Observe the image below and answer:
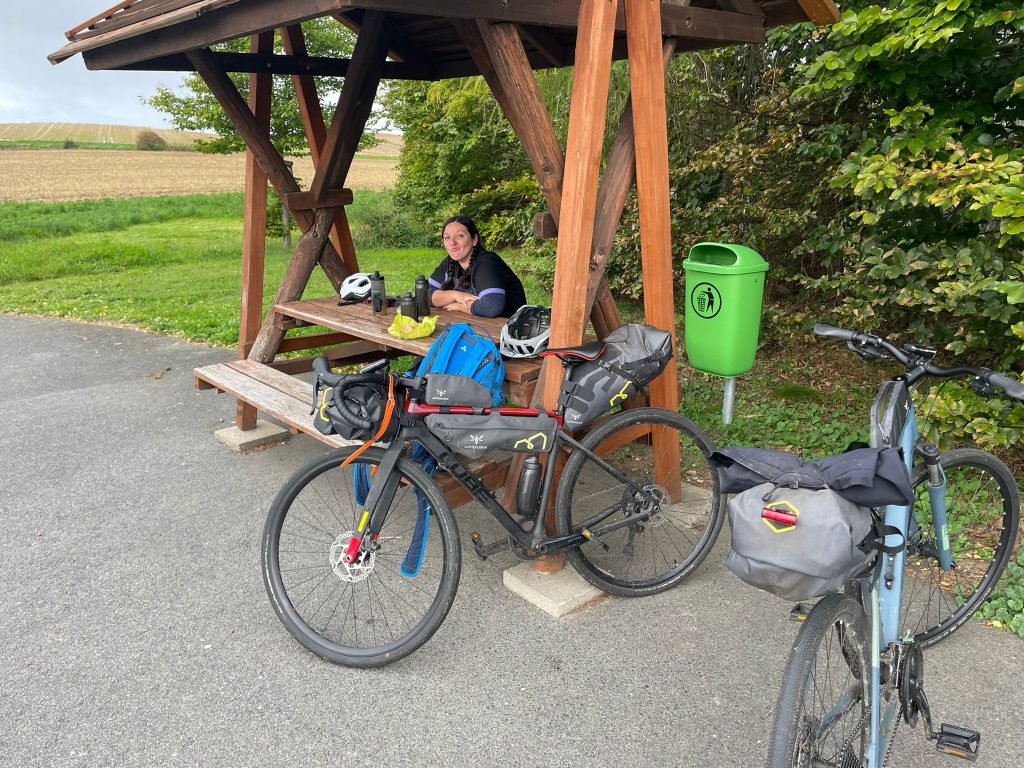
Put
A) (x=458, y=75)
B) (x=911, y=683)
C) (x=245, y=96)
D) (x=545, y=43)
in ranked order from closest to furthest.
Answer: (x=911, y=683)
(x=545, y=43)
(x=458, y=75)
(x=245, y=96)

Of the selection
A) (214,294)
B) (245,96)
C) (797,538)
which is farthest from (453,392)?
(245,96)

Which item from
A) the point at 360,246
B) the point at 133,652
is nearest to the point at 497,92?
the point at 133,652

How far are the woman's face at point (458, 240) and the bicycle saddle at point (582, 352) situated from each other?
1.99m

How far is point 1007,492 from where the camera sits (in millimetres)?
2857

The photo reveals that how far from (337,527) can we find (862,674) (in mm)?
2830

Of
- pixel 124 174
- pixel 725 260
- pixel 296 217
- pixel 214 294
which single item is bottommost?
pixel 214 294

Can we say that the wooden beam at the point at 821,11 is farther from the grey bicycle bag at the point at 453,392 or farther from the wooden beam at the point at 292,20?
the grey bicycle bag at the point at 453,392

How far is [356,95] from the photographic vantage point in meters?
5.00

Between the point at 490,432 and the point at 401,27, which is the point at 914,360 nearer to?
the point at 490,432

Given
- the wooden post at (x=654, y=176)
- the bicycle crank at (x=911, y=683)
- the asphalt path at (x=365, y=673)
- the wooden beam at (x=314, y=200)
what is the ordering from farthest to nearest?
the wooden beam at (x=314, y=200)
the wooden post at (x=654, y=176)
the asphalt path at (x=365, y=673)
the bicycle crank at (x=911, y=683)

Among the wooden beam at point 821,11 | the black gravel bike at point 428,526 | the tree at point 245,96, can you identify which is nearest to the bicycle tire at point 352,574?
the black gravel bike at point 428,526

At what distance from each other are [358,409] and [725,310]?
8.38ft

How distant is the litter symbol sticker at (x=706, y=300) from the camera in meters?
4.52

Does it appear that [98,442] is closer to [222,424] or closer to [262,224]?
[222,424]
